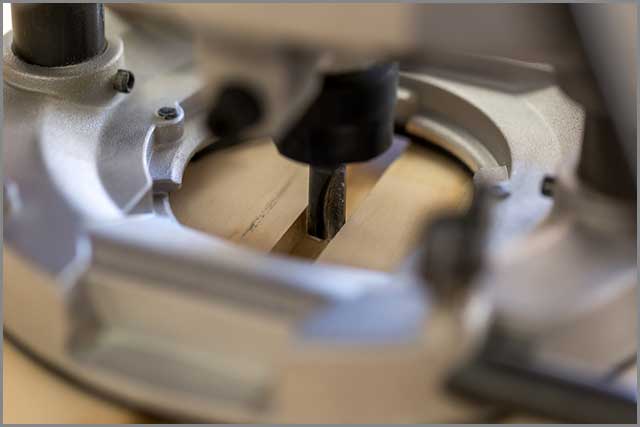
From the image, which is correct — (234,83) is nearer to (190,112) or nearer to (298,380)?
(298,380)

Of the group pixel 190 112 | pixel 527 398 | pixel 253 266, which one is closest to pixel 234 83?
pixel 253 266

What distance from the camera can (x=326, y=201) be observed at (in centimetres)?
95

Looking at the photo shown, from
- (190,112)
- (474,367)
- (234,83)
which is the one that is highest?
(234,83)

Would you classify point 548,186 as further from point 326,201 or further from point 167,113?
point 167,113

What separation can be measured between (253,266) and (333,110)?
0.14 metres

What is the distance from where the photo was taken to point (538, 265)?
650mm

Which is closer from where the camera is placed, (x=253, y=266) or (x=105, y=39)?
(x=253, y=266)

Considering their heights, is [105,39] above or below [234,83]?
below

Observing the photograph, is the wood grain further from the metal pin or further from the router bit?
the router bit

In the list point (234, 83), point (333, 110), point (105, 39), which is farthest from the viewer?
point (105, 39)

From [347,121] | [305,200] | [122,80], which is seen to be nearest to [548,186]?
[347,121]

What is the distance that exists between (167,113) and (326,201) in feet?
0.53

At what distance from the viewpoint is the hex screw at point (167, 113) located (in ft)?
3.07

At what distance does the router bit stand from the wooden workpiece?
0.13 m
